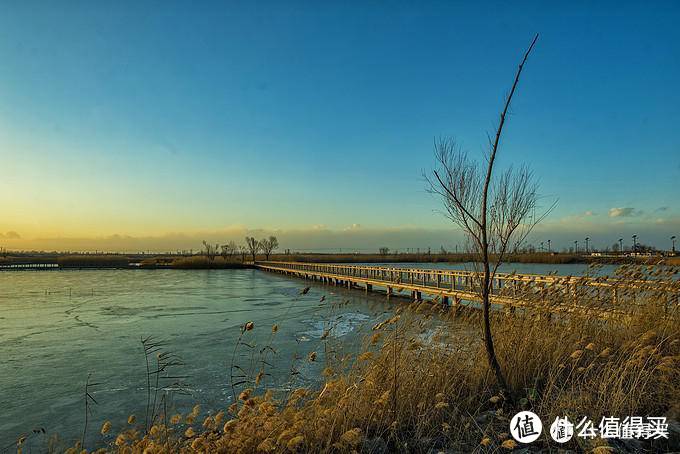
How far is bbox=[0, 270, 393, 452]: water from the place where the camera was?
783 cm

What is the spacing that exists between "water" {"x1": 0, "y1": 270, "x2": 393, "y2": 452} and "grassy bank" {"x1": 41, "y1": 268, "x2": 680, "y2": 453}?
3.69 ft

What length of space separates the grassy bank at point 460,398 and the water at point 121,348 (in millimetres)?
1124

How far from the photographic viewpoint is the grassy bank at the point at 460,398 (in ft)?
12.9

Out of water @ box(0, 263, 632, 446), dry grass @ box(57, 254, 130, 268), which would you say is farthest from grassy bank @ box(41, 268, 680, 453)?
dry grass @ box(57, 254, 130, 268)

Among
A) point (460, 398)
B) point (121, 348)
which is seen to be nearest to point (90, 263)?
point (121, 348)

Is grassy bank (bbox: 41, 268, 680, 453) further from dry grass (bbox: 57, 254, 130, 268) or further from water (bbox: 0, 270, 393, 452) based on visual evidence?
dry grass (bbox: 57, 254, 130, 268)

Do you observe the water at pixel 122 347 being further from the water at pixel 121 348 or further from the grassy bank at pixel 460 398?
the grassy bank at pixel 460 398

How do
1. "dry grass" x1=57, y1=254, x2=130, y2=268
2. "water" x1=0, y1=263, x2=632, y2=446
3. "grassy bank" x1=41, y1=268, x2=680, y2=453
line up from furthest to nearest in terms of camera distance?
1. "dry grass" x1=57, y1=254, x2=130, y2=268
2. "water" x1=0, y1=263, x2=632, y2=446
3. "grassy bank" x1=41, y1=268, x2=680, y2=453

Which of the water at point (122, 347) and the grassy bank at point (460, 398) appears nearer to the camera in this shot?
the grassy bank at point (460, 398)

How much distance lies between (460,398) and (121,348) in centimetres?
1095

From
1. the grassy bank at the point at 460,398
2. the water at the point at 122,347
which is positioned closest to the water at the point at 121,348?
the water at the point at 122,347

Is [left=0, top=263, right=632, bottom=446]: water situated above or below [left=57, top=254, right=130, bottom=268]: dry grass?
below

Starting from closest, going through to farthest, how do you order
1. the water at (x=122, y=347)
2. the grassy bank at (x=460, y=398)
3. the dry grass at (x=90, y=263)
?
the grassy bank at (x=460, y=398) → the water at (x=122, y=347) → the dry grass at (x=90, y=263)

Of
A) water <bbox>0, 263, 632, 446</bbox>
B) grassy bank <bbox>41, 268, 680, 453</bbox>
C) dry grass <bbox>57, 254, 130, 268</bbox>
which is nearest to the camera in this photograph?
grassy bank <bbox>41, 268, 680, 453</bbox>
